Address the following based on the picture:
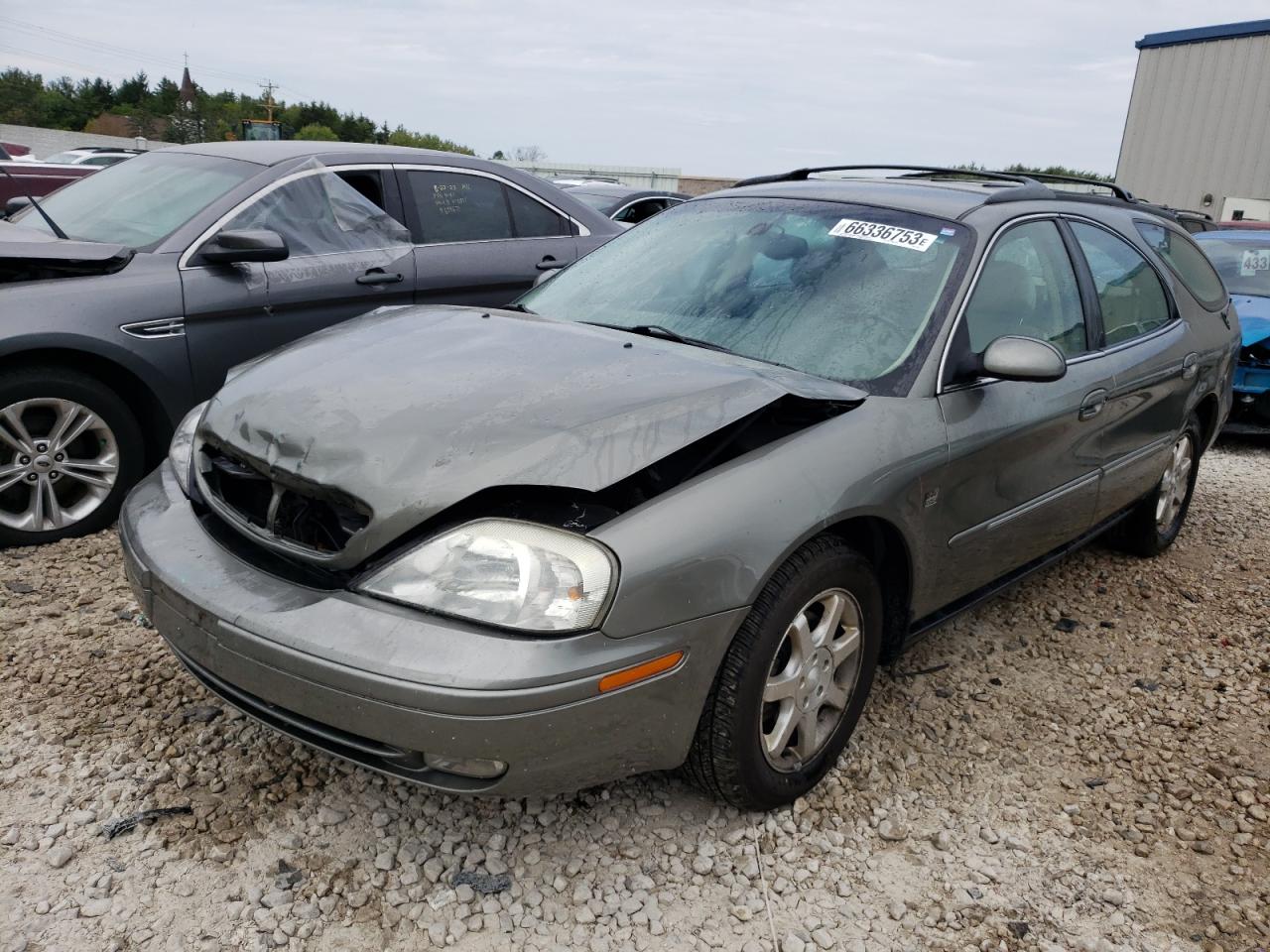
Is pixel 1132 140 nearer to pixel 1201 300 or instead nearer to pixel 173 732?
pixel 1201 300

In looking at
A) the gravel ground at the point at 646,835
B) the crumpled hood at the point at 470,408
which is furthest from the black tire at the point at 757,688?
the crumpled hood at the point at 470,408

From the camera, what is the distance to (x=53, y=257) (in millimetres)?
3811

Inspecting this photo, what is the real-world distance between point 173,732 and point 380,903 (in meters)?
0.92

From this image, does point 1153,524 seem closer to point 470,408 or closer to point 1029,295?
point 1029,295

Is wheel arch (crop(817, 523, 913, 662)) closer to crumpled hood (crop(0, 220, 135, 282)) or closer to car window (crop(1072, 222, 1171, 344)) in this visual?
car window (crop(1072, 222, 1171, 344))

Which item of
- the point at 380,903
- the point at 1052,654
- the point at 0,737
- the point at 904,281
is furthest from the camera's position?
the point at 1052,654

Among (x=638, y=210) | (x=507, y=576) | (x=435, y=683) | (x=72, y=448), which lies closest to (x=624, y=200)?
(x=638, y=210)

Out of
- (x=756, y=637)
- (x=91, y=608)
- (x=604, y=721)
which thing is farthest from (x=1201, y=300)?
(x=91, y=608)

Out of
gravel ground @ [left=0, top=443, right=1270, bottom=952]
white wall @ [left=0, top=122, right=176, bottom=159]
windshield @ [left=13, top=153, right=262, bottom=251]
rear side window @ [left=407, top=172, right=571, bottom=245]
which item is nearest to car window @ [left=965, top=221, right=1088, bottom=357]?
gravel ground @ [left=0, top=443, right=1270, bottom=952]

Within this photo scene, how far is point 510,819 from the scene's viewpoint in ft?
8.11

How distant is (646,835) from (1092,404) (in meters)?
2.09

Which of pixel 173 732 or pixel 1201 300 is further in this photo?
pixel 1201 300

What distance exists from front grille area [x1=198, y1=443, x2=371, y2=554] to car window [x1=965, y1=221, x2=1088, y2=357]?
5.98 feet

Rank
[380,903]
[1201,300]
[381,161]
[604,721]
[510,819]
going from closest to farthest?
[604,721] → [380,903] → [510,819] → [1201,300] → [381,161]
